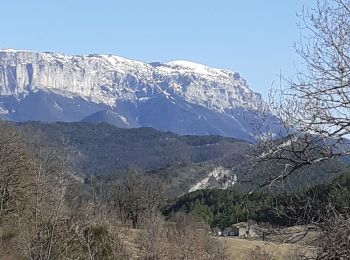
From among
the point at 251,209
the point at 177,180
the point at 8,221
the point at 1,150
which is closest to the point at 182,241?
the point at 8,221

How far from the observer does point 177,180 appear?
154 meters

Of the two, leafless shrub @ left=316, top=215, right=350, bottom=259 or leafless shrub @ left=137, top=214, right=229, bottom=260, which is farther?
leafless shrub @ left=137, top=214, right=229, bottom=260

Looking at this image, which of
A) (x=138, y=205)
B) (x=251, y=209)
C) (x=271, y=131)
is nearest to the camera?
(x=271, y=131)

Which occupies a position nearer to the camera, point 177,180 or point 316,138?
point 316,138

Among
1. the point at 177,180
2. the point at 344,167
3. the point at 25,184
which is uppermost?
the point at 177,180

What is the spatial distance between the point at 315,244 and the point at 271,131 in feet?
3.48

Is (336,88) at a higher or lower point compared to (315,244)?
higher

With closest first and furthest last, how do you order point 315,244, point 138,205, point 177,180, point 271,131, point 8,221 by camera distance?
point 315,244 < point 271,131 < point 8,221 < point 138,205 < point 177,180

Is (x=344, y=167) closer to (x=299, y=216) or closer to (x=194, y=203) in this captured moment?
(x=299, y=216)

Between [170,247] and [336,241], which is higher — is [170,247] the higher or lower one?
the higher one

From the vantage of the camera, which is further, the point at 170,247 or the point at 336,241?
the point at 170,247

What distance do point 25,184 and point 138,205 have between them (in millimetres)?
31690

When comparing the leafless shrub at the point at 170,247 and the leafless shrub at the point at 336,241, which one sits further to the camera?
the leafless shrub at the point at 170,247

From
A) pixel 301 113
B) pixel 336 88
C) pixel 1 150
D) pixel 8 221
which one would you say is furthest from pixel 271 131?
pixel 1 150
